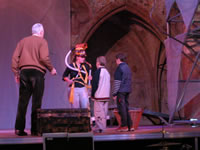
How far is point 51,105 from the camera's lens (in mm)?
10648

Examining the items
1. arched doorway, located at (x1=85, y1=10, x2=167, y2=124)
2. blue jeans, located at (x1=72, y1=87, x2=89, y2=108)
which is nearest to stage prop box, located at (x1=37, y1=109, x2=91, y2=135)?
blue jeans, located at (x1=72, y1=87, x2=89, y2=108)

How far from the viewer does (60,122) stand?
487cm

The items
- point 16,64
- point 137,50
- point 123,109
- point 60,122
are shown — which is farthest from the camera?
point 137,50

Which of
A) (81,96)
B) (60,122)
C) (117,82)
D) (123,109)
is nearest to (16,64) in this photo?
(60,122)

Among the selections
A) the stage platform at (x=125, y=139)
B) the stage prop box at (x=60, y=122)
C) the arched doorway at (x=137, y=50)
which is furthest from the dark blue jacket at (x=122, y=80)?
the arched doorway at (x=137, y=50)

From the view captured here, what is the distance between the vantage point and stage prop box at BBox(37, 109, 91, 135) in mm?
4844

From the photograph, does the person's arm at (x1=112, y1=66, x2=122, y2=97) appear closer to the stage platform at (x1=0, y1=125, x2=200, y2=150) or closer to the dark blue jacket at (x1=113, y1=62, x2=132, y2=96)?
the dark blue jacket at (x1=113, y1=62, x2=132, y2=96)

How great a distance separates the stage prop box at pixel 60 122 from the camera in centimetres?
484

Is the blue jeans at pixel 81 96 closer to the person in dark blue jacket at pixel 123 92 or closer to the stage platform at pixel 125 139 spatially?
the person in dark blue jacket at pixel 123 92

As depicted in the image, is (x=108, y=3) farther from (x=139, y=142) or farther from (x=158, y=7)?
(x=139, y=142)

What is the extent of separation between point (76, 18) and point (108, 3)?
120cm

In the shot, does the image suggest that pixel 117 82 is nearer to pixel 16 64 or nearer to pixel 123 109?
pixel 123 109

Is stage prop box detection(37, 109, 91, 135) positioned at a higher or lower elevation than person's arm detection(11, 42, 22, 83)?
lower

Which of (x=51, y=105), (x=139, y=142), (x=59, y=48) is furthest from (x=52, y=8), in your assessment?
(x=139, y=142)
